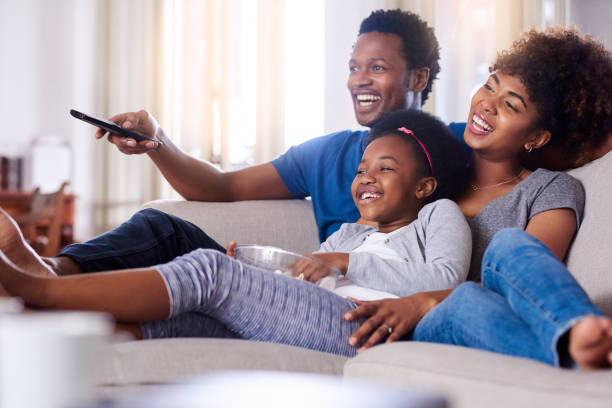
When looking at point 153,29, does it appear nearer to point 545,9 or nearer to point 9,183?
point 9,183

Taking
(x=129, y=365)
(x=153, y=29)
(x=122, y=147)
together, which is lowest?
(x=129, y=365)

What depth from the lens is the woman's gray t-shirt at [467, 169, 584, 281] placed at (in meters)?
1.39

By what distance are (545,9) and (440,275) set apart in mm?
3336

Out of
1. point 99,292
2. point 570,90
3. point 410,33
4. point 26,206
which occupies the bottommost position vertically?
point 26,206

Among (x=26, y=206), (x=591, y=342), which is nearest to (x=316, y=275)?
(x=591, y=342)

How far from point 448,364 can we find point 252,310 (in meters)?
0.38

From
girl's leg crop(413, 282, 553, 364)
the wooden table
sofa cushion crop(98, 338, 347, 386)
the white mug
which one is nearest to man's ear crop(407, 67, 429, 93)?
girl's leg crop(413, 282, 553, 364)

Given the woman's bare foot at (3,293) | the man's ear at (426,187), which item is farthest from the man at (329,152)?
the woman's bare foot at (3,293)

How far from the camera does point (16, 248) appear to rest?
1122 mm

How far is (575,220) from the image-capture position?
1369 millimetres

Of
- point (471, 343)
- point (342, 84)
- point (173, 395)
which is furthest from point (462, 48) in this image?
point (173, 395)

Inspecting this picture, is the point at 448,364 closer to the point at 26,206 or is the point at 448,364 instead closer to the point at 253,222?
the point at 253,222

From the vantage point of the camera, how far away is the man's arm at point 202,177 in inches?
72.5

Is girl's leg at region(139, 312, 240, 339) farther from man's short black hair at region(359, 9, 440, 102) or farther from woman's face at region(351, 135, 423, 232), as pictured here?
man's short black hair at region(359, 9, 440, 102)
